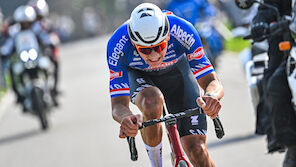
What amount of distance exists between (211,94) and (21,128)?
404 inches

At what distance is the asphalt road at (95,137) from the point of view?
983 centimetres

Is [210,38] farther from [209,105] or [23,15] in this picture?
[209,105]

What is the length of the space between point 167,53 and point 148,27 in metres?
0.68

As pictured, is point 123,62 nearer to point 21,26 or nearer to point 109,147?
point 109,147

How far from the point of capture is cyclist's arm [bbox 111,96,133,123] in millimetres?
5902

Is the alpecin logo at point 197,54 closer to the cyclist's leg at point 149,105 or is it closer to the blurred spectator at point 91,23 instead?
the cyclist's leg at point 149,105

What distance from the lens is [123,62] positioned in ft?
21.4

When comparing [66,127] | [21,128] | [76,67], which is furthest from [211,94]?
[76,67]

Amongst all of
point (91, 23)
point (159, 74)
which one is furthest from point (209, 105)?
point (91, 23)

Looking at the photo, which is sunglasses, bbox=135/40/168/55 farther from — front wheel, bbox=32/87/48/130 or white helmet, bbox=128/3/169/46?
front wheel, bbox=32/87/48/130

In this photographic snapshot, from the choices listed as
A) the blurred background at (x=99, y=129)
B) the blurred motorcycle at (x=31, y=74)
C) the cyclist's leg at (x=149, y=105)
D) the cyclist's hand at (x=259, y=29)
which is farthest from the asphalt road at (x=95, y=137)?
the cyclist's leg at (x=149, y=105)

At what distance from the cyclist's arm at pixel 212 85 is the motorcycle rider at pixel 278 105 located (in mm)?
1178

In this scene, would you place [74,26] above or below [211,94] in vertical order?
above

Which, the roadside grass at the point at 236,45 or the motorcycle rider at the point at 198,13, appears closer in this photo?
the motorcycle rider at the point at 198,13
